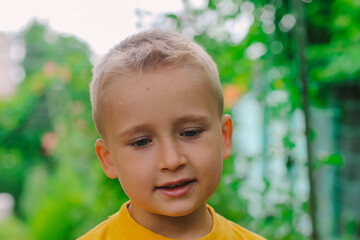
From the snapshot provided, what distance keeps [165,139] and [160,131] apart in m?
0.03

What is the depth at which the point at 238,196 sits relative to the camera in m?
3.27

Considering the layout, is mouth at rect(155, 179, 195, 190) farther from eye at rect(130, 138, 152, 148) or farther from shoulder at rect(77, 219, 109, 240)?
shoulder at rect(77, 219, 109, 240)

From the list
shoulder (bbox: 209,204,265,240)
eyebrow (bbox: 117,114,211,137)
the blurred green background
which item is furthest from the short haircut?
the blurred green background

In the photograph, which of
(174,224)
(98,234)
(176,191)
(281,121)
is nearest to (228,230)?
(174,224)

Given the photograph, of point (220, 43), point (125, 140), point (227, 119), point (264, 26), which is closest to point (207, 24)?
point (220, 43)

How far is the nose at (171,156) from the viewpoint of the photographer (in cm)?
106

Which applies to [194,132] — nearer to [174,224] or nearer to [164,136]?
[164,136]

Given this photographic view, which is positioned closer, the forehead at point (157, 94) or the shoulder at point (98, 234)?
the forehead at point (157, 94)

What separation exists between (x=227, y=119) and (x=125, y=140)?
389mm

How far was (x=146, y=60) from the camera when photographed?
1.13 metres

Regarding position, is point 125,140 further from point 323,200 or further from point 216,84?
point 323,200

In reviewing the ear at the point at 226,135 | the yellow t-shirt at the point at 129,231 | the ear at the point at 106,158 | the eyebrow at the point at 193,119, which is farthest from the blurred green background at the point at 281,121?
the ear at the point at 106,158

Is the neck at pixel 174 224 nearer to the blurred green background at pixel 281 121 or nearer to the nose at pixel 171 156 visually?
the nose at pixel 171 156

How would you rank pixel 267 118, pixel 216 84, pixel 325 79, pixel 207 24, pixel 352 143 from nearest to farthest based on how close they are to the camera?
pixel 216 84, pixel 207 24, pixel 267 118, pixel 325 79, pixel 352 143
